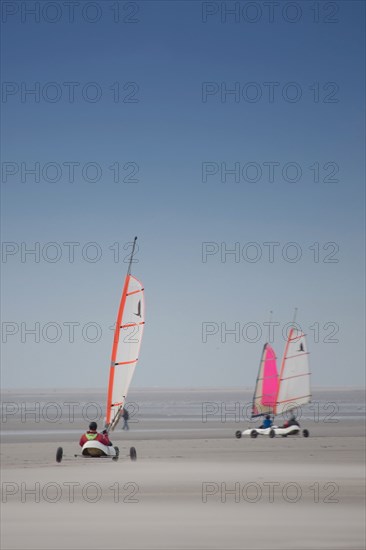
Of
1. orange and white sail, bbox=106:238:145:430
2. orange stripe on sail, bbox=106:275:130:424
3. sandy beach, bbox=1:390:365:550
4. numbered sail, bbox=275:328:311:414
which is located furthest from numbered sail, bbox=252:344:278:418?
orange stripe on sail, bbox=106:275:130:424

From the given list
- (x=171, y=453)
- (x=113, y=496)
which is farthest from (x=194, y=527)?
(x=171, y=453)

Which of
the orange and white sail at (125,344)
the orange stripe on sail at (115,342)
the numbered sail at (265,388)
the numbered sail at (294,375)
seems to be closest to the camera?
the orange stripe on sail at (115,342)

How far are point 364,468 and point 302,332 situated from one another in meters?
25.6

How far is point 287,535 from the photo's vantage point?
2166cm

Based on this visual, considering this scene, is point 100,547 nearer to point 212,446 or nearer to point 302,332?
point 212,446

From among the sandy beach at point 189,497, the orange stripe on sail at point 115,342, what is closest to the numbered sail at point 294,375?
the sandy beach at point 189,497

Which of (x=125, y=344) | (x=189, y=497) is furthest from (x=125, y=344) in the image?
(x=189, y=497)

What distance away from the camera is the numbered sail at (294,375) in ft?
193

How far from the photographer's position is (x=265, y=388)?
5984cm

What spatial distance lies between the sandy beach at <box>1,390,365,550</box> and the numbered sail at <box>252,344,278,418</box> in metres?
12.6

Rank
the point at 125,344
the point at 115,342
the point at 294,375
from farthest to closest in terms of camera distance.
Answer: the point at 294,375
the point at 125,344
the point at 115,342

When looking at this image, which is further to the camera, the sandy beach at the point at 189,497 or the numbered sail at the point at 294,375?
the numbered sail at the point at 294,375

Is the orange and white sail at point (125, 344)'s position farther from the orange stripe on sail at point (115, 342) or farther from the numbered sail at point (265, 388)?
the numbered sail at point (265, 388)

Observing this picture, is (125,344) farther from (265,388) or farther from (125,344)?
(265,388)
